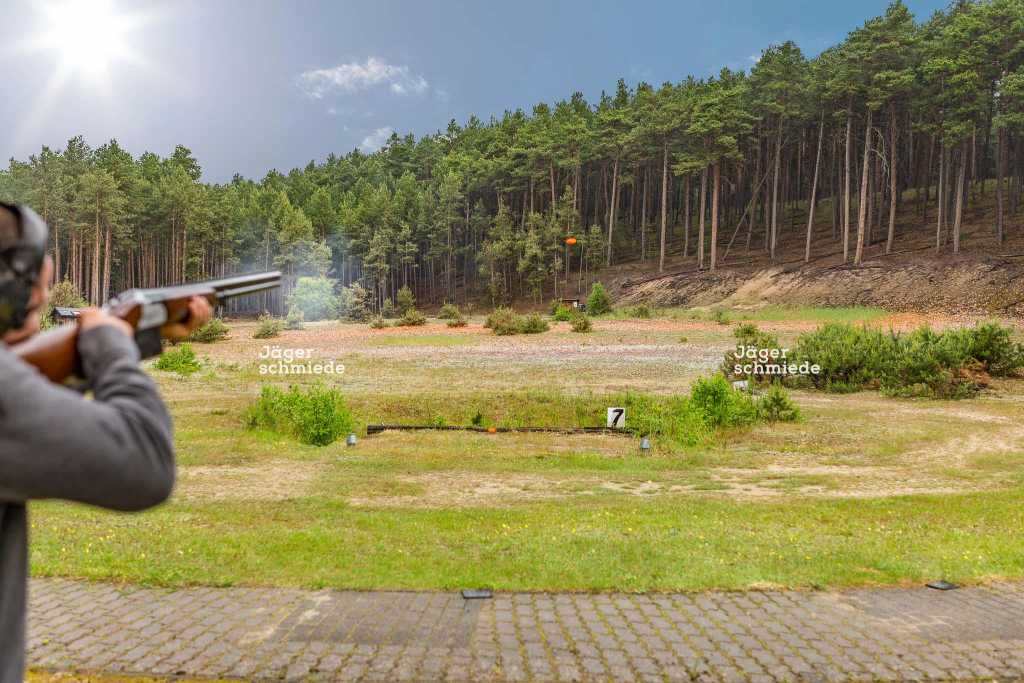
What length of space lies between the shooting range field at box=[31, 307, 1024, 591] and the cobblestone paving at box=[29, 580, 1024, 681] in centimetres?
41

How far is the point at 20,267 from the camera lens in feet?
6.36

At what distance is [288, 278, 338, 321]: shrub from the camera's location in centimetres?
6362

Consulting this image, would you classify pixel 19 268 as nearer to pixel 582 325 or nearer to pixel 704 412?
pixel 704 412

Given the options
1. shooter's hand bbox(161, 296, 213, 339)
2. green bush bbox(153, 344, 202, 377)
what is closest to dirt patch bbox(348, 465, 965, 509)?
shooter's hand bbox(161, 296, 213, 339)

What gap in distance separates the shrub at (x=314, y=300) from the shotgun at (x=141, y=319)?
206ft

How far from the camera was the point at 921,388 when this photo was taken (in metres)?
23.1

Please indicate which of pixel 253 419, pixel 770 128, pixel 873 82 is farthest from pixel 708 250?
pixel 253 419

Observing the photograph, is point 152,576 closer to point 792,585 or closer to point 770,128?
point 792,585

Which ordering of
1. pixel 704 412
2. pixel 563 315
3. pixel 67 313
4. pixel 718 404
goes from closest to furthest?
pixel 67 313 < pixel 704 412 < pixel 718 404 < pixel 563 315

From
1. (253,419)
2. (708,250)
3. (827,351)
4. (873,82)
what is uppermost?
(873,82)

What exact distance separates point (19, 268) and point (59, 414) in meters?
0.56

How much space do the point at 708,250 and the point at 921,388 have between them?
51.3 metres

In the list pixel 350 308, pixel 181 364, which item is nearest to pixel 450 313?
pixel 350 308

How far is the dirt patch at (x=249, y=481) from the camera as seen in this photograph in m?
10.9
